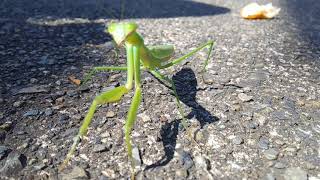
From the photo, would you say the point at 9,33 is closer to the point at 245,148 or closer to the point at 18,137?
the point at 18,137

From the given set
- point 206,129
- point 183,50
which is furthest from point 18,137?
point 183,50

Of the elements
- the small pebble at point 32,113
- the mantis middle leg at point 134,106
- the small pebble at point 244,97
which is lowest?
the small pebble at point 32,113

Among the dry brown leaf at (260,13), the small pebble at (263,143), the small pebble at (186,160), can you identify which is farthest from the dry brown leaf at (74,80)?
the dry brown leaf at (260,13)

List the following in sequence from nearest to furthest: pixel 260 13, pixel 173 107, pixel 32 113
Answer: pixel 32 113
pixel 173 107
pixel 260 13

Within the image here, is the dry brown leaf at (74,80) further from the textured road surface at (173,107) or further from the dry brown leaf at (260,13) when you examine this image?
the dry brown leaf at (260,13)

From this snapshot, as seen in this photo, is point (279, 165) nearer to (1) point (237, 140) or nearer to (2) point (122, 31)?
(1) point (237, 140)

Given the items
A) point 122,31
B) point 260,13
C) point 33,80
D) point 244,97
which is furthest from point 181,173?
point 260,13

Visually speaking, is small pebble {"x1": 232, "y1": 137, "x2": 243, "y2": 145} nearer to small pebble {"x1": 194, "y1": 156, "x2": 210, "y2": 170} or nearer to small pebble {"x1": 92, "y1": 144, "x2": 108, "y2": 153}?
small pebble {"x1": 194, "y1": 156, "x2": 210, "y2": 170}

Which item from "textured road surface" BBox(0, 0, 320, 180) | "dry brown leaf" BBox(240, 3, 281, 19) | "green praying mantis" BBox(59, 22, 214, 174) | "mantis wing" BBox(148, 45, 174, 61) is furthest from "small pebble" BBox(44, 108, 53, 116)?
"dry brown leaf" BBox(240, 3, 281, 19)

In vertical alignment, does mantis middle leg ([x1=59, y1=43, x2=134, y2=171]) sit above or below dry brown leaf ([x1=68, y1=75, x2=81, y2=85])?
above

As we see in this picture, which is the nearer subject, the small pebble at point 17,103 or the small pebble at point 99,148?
the small pebble at point 99,148
